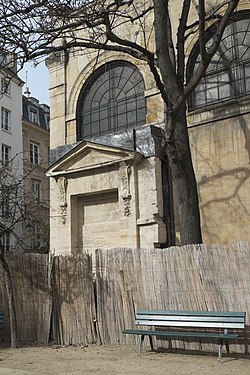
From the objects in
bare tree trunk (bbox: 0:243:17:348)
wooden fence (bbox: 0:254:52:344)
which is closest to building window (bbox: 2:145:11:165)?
wooden fence (bbox: 0:254:52:344)

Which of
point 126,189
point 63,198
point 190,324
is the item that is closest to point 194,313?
point 190,324

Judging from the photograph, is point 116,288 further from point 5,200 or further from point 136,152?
point 136,152

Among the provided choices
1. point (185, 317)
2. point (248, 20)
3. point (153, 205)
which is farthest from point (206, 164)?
point (185, 317)

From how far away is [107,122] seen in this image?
736 inches

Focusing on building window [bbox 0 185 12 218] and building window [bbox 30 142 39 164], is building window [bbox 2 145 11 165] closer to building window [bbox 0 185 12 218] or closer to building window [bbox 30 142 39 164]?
building window [bbox 30 142 39 164]

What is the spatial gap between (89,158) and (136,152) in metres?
2.01

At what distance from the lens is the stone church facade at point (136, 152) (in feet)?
49.1

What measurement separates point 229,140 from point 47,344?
24.1 ft

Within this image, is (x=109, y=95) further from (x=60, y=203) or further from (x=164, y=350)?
(x=164, y=350)

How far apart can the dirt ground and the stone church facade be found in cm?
521

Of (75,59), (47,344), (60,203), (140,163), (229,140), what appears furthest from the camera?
(75,59)

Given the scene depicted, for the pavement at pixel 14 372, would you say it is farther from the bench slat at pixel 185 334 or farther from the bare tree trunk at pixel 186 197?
the bare tree trunk at pixel 186 197

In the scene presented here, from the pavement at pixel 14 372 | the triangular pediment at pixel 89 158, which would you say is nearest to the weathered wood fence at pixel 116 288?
the pavement at pixel 14 372

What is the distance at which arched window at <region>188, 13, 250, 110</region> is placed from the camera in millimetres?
15664
